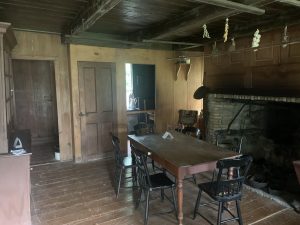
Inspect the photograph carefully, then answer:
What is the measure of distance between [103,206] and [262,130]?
3507mm

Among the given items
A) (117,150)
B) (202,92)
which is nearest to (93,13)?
(117,150)

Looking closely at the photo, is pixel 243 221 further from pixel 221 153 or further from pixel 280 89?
pixel 280 89

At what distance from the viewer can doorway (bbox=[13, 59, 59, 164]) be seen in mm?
6082

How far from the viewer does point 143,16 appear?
3.53 meters

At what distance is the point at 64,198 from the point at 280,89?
11.5ft

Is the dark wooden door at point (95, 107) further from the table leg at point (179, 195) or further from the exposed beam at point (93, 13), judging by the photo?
the table leg at point (179, 195)

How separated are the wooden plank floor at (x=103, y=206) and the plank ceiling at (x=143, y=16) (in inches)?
93.4

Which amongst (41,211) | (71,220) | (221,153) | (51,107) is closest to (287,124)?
(221,153)

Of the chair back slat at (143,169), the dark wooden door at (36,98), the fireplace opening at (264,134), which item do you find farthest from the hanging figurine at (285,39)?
the dark wooden door at (36,98)

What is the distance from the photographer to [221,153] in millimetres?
2957

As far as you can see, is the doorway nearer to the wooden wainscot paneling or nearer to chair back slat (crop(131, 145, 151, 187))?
the wooden wainscot paneling

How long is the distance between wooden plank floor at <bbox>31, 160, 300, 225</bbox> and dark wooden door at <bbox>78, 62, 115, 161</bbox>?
3.11ft

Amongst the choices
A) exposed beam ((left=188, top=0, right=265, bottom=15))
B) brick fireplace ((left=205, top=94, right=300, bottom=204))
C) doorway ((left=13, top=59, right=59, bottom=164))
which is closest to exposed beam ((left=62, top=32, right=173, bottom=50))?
doorway ((left=13, top=59, right=59, bottom=164))

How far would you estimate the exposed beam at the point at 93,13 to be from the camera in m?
2.50
